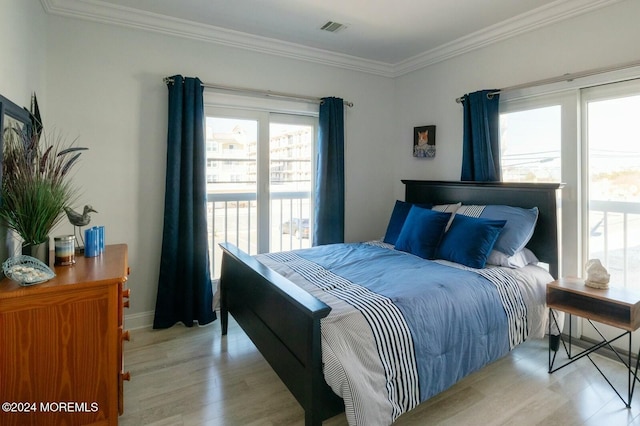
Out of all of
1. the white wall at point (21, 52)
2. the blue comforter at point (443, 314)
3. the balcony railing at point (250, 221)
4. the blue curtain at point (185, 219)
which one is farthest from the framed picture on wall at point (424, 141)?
the white wall at point (21, 52)

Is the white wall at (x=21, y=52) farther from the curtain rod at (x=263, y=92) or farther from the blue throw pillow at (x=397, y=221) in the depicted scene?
the blue throw pillow at (x=397, y=221)

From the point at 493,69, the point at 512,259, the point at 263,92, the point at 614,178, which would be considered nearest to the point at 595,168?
the point at 614,178

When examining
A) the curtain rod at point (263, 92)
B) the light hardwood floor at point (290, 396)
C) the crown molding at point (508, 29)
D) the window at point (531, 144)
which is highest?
the crown molding at point (508, 29)

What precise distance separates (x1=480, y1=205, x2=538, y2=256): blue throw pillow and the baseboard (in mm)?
2876

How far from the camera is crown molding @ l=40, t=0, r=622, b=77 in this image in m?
2.50

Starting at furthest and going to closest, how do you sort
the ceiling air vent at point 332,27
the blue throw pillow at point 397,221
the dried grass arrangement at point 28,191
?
the blue throw pillow at point 397,221 → the ceiling air vent at point 332,27 → the dried grass arrangement at point 28,191

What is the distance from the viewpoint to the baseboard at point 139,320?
286 cm

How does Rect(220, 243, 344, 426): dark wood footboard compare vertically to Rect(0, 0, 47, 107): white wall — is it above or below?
below

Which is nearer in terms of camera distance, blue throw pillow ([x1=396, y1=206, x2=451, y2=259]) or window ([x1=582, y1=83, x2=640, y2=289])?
window ([x1=582, y1=83, x2=640, y2=289])

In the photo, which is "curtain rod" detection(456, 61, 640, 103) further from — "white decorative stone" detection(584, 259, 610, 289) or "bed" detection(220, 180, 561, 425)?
"white decorative stone" detection(584, 259, 610, 289)

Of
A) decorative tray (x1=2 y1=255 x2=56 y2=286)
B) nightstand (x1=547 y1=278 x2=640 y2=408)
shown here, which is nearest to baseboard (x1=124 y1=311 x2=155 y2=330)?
decorative tray (x1=2 y1=255 x2=56 y2=286)

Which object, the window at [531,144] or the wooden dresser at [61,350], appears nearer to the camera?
the wooden dresser at [61,350]

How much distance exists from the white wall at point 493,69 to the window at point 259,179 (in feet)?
3.83

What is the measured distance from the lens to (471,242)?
8.07ft
